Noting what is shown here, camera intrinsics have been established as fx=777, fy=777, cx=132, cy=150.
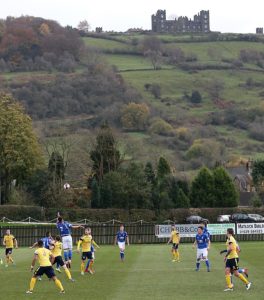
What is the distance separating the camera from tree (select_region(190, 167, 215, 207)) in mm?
89938

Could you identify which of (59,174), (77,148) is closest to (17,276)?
(59,174)

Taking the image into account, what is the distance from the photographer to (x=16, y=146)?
85.4 m

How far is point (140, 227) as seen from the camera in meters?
60.6

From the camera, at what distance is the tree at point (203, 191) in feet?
295

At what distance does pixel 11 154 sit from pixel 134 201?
14542mm

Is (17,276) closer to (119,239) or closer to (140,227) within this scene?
(119,239)

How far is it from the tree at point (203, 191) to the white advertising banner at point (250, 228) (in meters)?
28.3

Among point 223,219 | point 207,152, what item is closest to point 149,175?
point 223,219

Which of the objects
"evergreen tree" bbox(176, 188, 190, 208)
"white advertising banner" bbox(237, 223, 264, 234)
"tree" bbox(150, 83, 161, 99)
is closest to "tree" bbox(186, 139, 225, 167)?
"tree" bbox(150, 83, 161, 99)

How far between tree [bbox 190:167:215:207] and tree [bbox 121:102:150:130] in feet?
269

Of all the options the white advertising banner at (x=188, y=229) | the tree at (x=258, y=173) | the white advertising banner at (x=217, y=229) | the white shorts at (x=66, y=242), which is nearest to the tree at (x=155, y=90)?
the tree at (x=258, y=173)

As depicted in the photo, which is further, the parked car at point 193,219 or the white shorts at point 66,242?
the parked car at point 193,219

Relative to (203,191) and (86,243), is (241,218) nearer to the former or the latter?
(203,191)

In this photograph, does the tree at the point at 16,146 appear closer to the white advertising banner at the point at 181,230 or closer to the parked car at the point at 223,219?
the parked car at the point at 223,219
